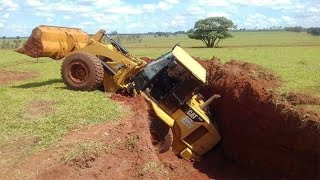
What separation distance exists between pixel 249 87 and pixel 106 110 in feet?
14.3

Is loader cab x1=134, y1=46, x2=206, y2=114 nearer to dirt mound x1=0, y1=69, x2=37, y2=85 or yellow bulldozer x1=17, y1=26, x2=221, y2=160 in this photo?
yellow bulldozer x1=17, y1=26, x2=221, y2=160

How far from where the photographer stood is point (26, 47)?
1606 cm

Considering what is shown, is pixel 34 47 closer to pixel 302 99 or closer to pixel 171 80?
pixel 171 80

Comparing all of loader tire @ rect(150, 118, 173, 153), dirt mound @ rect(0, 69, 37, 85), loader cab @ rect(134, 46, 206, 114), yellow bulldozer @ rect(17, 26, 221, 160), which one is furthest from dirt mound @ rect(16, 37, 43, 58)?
dirt mound @ rect(0, 69, 37, 85)

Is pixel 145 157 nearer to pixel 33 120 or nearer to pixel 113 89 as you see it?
pixel 33 120

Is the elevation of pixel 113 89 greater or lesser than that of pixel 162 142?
greater

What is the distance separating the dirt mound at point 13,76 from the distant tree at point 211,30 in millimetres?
46662

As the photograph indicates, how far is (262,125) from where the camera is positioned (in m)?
13.1

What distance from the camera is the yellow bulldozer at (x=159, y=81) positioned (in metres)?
13.1

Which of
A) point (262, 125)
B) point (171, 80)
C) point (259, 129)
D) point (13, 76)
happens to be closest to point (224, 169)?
point (259, 129)

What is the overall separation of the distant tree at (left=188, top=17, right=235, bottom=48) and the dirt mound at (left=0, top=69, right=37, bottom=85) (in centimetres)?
4666

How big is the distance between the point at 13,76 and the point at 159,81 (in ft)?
41.3

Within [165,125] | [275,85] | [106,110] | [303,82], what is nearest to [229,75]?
[275,85]

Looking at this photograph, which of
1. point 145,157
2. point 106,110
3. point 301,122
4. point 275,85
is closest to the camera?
point 145,157
